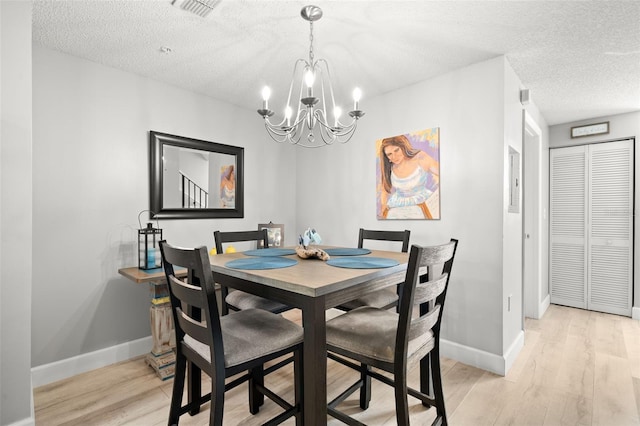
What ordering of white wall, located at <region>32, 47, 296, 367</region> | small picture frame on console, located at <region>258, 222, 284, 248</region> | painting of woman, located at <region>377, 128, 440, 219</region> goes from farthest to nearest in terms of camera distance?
1. small picture frame on console, located at <region>258, 222, 284, 248</region>
2. painting of woman, located at <region>377, 128, 440, 219</region>
3. white wall, located at <region>32, 47, 296, 367</region>

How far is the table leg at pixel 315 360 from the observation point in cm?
127

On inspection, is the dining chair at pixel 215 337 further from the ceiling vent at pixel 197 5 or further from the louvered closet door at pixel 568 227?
the louvered closet door at pixel 568 227

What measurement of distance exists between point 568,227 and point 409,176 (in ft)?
8.55

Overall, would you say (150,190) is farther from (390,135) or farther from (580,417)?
(580,417)

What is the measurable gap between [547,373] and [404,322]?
1.83 metres

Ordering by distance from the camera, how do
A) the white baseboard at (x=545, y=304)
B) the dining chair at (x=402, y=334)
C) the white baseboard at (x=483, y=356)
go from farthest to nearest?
the white baseboard at (x=545, y=304)
the white baseboard at (x=483, y=356)
the dining chair at (x=402, y=334)

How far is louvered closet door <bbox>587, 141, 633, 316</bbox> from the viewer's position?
359cm

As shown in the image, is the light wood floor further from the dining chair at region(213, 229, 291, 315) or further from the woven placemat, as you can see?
the woven placemat

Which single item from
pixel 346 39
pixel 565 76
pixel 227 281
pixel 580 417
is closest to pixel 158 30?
pixel 346 39

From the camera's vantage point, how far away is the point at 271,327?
1526 millimetres

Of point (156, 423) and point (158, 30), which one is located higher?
point (158, 30)

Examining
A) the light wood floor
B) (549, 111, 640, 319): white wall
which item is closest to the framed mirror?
the light wood floor

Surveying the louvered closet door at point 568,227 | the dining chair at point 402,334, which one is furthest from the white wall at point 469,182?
the louvered closet door at point 568,227

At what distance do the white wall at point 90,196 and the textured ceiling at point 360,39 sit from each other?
21cm
